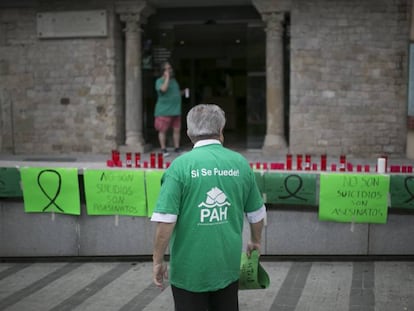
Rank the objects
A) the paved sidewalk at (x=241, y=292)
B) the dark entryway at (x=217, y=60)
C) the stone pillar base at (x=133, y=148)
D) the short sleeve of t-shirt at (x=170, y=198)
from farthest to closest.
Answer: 1. the dark entryway at (x=217, y=60)
2. the stone pillar base at (x=133, y=148)
3. the paved sidewalk at (x=241, y=292)
4. the short sleeve of t-shirt at (x=170, y=198)

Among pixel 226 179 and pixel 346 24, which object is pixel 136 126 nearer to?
pixel 346 24

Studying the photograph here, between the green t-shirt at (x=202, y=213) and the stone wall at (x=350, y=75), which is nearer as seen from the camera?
the green t-shirt at (x=202, y=213)

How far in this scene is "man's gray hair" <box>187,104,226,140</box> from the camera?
3859 mm

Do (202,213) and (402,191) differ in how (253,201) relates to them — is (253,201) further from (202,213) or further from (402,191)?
(402,191)

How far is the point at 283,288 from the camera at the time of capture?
6324mm

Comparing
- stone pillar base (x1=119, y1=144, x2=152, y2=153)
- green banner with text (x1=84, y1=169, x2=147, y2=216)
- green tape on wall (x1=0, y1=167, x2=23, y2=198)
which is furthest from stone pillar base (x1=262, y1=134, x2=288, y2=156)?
green tape on wall (x1=0, y1=167, x2=23, y2=198)

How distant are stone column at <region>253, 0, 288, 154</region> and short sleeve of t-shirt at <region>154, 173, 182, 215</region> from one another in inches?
407

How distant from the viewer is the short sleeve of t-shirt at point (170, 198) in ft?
12.1

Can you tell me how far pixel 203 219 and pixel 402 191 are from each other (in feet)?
12.3

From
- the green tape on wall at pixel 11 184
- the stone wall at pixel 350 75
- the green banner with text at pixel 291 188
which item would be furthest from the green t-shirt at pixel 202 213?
the stone wall at pixel 350 75

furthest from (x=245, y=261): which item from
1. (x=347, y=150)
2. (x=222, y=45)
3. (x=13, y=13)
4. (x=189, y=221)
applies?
(x=222, y=45)

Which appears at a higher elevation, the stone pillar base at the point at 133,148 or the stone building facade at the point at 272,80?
the stone building facade at the point at 272,80

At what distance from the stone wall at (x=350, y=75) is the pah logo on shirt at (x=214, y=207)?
10.0 m

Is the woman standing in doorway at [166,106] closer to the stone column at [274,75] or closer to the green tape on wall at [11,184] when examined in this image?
the stone column at [274,75]
